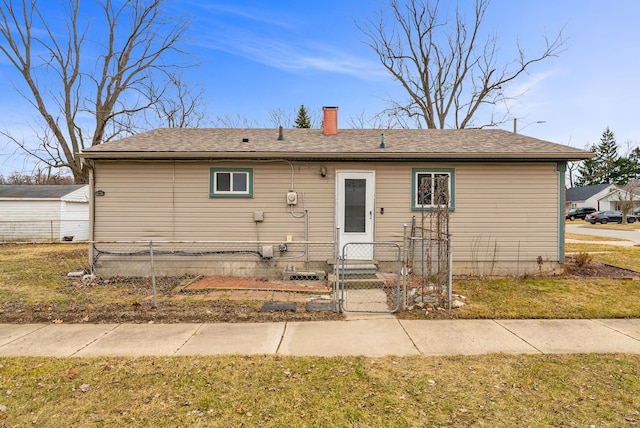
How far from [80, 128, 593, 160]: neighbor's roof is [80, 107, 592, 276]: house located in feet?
0.58

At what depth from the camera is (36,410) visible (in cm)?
282

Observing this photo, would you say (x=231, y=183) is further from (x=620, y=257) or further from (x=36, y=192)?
(x=36, y=192)

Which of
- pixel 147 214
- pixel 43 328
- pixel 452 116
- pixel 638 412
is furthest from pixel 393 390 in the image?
pixel 452 116

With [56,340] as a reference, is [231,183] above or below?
above

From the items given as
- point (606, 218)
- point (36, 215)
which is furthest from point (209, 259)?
point (606, 218)

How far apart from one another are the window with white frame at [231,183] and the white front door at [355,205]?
7.22 ft

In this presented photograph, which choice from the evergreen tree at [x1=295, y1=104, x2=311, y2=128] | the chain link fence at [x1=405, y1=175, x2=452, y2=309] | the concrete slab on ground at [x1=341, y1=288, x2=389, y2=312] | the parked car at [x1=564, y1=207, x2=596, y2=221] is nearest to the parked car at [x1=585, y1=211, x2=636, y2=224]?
the parked car at [x1=564, y1=207, x2=596, y2=221]

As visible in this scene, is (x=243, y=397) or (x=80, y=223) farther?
(x=80, y=223)

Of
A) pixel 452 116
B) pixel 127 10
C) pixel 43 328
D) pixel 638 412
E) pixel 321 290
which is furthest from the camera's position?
pixel 452 116

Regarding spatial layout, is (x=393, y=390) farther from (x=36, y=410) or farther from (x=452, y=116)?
(x=452, y=116)

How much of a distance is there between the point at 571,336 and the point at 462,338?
1.50 meters

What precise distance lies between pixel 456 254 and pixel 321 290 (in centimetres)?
370

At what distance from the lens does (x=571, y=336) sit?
4547 millimetres

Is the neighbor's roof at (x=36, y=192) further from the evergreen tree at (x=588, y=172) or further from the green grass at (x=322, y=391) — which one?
the evergreen tree at (x=588, y=172)
